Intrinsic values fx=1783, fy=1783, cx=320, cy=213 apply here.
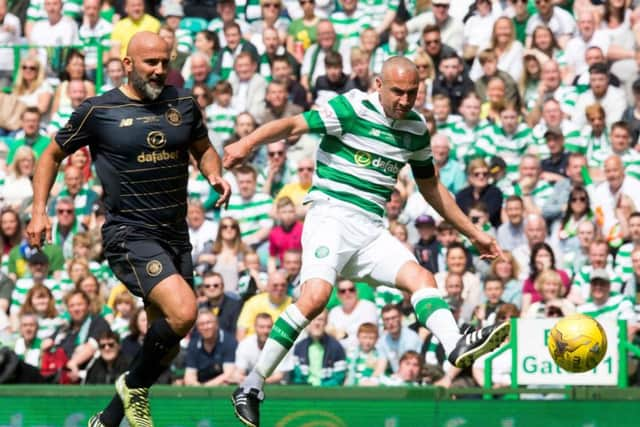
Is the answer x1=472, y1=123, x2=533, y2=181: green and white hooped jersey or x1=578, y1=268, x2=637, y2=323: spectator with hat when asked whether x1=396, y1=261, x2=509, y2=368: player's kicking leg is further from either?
x1=472, y1=123, x2=533, y2=181: green and white hooped jersey

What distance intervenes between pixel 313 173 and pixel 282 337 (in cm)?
580

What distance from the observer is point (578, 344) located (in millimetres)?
11961

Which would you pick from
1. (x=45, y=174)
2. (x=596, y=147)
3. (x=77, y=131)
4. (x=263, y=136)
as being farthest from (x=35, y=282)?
(x=263, y=136)

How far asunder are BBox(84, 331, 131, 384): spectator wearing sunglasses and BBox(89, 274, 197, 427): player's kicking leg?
5.05m

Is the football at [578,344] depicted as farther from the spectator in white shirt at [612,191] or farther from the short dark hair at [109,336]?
the short dark hair at [109,336]

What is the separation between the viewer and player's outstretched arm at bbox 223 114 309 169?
1116 centimetres

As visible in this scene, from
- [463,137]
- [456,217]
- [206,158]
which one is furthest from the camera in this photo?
[463,137]

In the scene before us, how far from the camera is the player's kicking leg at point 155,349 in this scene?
11406mm

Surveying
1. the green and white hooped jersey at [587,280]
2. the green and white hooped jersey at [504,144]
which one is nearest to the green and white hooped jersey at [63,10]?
the green and white hooped jersey at [504,144]

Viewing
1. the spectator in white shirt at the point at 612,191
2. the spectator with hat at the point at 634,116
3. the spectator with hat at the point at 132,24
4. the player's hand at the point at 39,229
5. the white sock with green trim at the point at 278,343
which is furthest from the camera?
the spectator with hat at the point at 132,24

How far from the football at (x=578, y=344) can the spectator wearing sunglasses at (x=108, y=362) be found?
19.5 feet

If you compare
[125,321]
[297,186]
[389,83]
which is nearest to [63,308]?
[125,321]

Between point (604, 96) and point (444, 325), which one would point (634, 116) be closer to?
point (604, 96)

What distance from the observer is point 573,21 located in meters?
20.3
